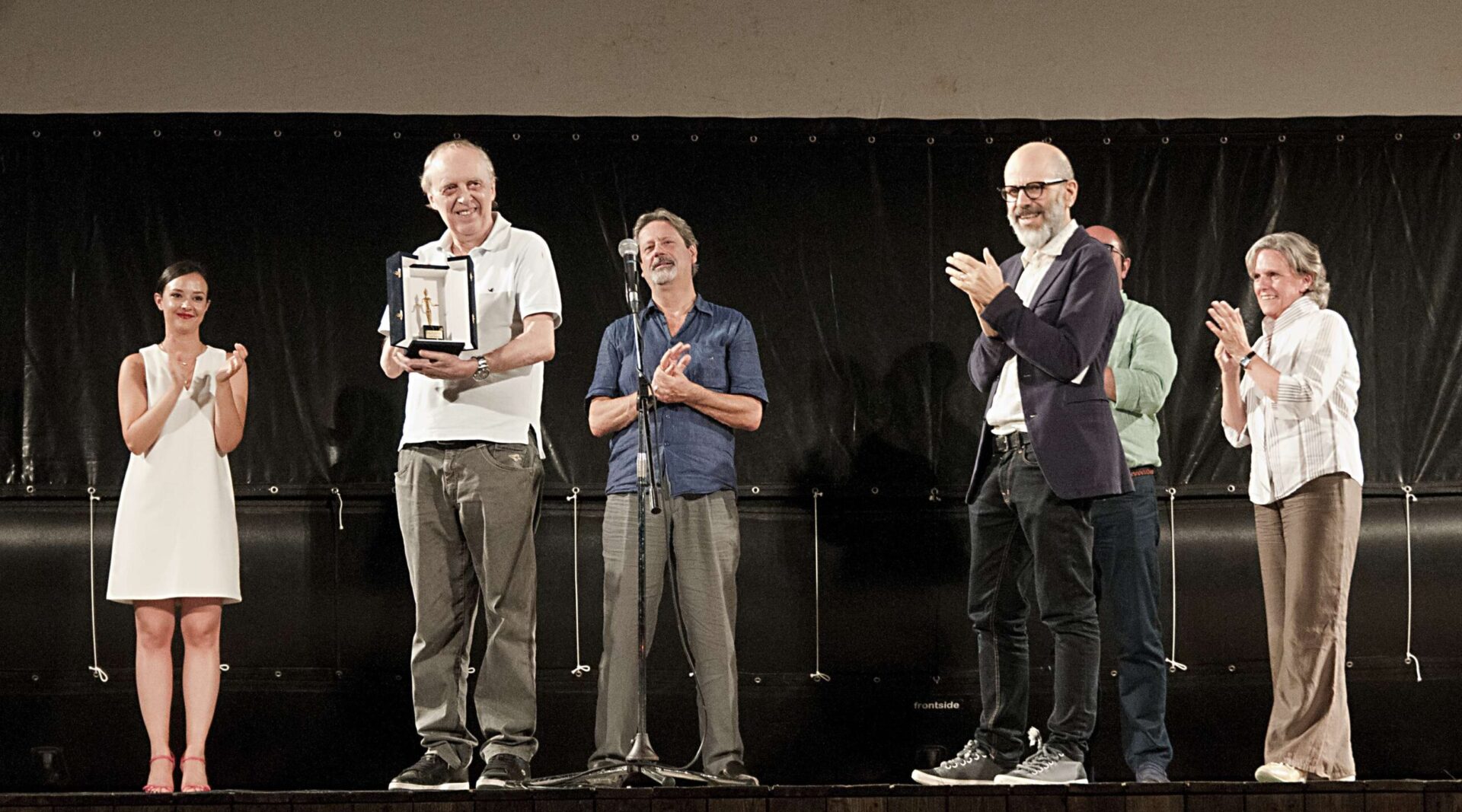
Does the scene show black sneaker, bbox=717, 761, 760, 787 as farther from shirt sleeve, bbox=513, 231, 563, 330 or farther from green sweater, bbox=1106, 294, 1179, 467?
green sweater, bbox=1106, 294, 1179, 467

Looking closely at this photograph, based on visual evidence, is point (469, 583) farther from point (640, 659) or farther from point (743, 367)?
point (743, 367)

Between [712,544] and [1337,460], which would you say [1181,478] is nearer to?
[1337,460]

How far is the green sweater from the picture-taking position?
4566 millimetres

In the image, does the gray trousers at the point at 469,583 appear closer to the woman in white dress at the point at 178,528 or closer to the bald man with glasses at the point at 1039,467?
the woman in white dress at the point at 178,528

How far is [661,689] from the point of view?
5.13 m

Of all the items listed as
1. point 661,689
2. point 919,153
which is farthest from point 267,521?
point 919,153

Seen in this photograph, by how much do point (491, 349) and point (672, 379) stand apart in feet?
1.72

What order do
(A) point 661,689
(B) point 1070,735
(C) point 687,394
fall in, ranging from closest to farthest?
1. (B) point 1070,735
2. (C) point 687,394
3. (A) point 661,689

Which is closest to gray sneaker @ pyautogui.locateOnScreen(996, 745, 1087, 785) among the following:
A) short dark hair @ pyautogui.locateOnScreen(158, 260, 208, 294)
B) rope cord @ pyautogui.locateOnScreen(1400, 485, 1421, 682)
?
rope cord @ pyautogui.locateOnScreen(1400, 485, 1421, 682)

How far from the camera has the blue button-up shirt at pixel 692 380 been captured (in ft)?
13.8

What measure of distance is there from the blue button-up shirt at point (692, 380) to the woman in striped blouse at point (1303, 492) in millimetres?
1426

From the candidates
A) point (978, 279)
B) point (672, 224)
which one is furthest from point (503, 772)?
point (978, 279)

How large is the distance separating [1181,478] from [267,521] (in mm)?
3312

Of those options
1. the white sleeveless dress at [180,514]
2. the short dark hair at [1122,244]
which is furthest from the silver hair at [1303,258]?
the white sleeveless dress at [180,514]
